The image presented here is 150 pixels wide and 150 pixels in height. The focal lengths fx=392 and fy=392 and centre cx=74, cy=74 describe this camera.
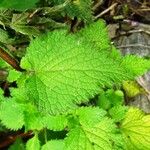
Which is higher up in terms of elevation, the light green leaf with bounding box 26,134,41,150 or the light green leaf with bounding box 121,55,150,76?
the light green leaf with bounding box 121,55,150,76

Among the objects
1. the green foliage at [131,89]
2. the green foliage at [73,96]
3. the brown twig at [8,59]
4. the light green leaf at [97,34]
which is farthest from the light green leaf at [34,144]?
the green foliage at [131,89]

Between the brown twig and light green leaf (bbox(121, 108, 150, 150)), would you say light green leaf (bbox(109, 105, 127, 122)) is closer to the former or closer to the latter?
light green leaf (bbox(121, 108, 150, 150))

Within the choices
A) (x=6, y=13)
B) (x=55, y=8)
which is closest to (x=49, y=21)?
(x=55, y=8)

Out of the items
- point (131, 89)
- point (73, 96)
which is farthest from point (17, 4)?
point (131, 89)

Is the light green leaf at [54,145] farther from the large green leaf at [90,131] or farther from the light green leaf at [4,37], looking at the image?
the light green leaf at [4,37]

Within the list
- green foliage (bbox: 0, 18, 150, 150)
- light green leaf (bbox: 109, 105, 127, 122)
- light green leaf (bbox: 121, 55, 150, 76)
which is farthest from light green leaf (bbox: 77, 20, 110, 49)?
light green leaf (bbox: 109, 105, 127, 122)

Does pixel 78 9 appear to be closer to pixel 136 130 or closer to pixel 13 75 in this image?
pixel 13 75

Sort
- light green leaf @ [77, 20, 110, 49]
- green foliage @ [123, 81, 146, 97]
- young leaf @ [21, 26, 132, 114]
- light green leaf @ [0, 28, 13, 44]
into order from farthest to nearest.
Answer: green foliage @ [123, 81, 146, 97], light green leaf @ [77, 20, 110, 49], light green leaf @ [0, 28, 13, 44], young leaf @ [21, 26, 132, 114]

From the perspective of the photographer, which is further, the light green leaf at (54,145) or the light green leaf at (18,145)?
the light green leaf at (18,145)
